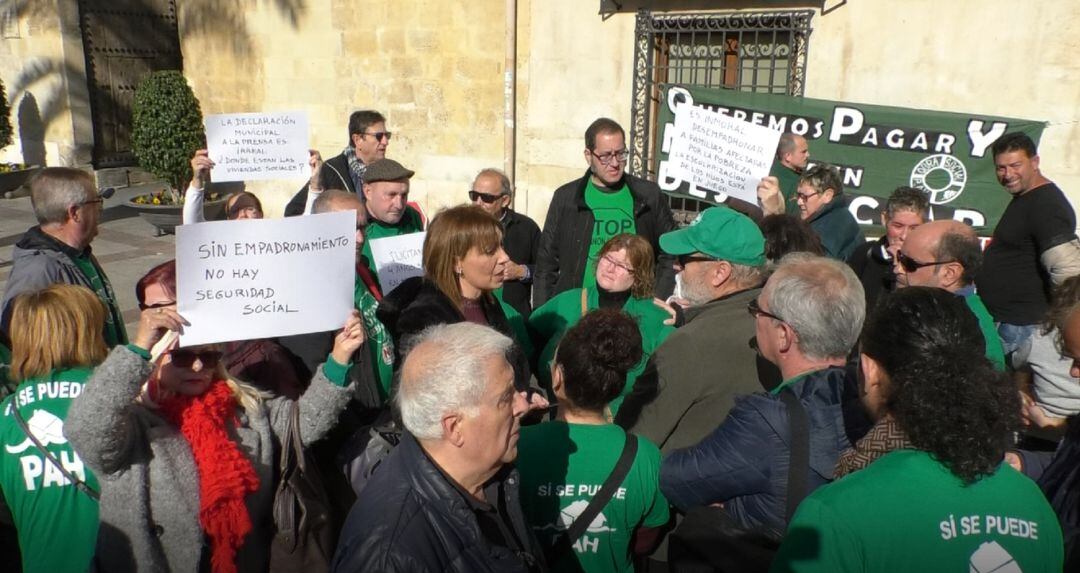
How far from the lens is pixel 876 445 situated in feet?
5.92

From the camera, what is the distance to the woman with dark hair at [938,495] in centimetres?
165

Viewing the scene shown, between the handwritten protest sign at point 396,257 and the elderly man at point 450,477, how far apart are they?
6.35 feet

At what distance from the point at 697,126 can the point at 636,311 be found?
7.66 ft

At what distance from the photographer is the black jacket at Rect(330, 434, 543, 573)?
174 centimetres

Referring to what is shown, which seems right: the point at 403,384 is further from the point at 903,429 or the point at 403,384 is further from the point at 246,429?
the point at 903,429

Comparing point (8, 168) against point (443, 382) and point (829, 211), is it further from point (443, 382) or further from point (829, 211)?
point (443, 382)

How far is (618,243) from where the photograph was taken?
373 cm

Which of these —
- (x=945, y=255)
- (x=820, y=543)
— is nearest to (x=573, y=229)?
(x=945, y=255)

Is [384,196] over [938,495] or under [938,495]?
over

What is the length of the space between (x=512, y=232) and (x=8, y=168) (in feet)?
39.9

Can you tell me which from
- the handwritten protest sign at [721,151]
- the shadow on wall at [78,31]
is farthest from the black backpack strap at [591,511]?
the shadow on wall at [78,31]

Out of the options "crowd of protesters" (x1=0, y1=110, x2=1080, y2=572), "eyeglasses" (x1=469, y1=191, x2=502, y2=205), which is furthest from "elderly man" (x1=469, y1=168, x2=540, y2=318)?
"crowd of protesters" (x1=0, y1=110, x2=1080, y2=572)

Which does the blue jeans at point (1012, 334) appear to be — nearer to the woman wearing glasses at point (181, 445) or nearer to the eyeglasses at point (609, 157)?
the eyeglasses at point (609, 157)

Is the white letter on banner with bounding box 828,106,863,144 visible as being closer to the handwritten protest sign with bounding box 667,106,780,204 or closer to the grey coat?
the handwritten protest sign with bounding box 667,106,780,204
